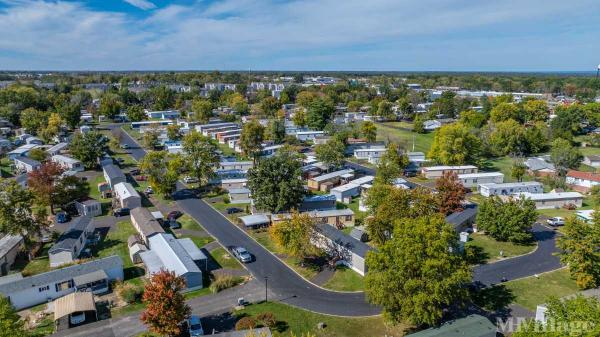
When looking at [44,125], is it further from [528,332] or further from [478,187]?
[528,332]

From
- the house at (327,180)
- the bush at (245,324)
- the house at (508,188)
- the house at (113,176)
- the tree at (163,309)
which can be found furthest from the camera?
the house at (327,180)

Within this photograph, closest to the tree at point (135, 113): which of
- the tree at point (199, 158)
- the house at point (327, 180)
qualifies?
the tree at point (199, 158)

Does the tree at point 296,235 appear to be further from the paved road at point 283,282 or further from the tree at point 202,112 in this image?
the tree at point 202,112

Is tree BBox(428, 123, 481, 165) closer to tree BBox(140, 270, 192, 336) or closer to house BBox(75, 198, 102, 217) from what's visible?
house BBox(75, 198, 102, 217)

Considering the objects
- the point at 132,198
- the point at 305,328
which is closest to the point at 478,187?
the point at 305,328

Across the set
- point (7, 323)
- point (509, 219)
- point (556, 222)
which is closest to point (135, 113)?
point (7, 323)

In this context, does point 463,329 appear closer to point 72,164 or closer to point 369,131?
point 72,164

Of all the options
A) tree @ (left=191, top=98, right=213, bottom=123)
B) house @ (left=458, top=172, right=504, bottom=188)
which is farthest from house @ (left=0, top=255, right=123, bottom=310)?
tree @ (left=191, top=98, right=213, bottom=123)
